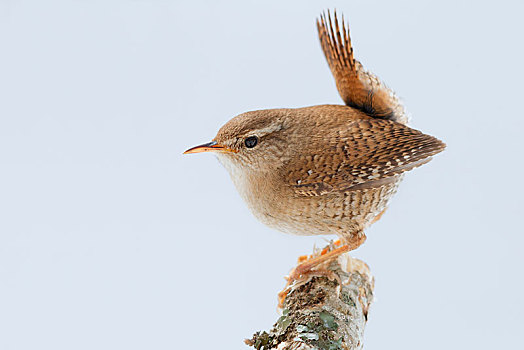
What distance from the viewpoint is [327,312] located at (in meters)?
2.55

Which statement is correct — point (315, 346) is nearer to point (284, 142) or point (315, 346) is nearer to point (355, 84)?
point (284, 142)

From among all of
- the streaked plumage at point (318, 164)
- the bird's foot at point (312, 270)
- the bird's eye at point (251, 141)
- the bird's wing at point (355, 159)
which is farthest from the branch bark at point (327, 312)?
the bird's eye at point (251, 141)

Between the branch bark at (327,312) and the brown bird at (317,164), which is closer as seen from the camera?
the branch bark at (327,312)

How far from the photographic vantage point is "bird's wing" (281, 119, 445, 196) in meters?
2.72

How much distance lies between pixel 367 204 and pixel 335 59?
92 cm

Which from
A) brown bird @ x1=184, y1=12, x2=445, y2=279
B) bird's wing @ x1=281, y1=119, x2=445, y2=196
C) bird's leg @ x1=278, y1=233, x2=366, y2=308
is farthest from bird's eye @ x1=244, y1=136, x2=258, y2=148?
bird's leg @ x1=278, y1=233, x2=366, y2=308

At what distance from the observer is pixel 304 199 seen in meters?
2.77

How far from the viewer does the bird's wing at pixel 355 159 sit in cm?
272

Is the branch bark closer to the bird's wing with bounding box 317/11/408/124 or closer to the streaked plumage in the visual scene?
the streaked plumage

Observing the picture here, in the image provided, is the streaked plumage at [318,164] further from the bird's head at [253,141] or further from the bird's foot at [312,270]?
the bird's foot at [312,270]

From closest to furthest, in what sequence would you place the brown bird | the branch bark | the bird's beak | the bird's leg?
the branch bark, the bird's beak, the brown bird, the bird's leg

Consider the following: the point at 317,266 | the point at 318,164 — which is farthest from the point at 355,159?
the point at 317,266

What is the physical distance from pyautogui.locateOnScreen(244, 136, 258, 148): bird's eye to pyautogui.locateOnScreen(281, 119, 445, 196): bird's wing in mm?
232

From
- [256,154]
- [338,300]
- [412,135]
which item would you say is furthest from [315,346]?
[412,135]
